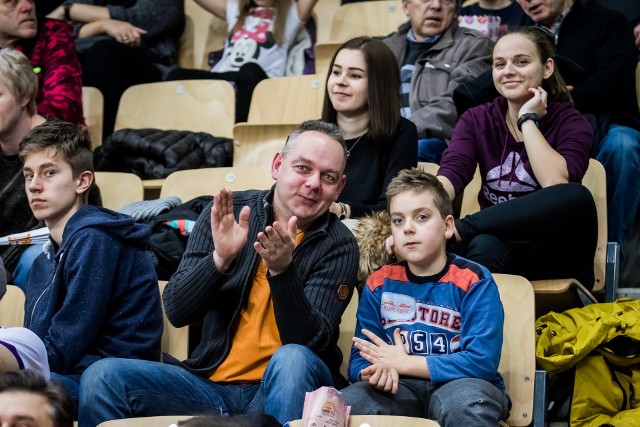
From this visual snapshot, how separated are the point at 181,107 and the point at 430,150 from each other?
3.61ft

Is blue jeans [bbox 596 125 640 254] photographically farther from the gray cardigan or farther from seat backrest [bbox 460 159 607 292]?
the gray cardigan

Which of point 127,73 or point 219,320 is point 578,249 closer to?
point 219,320

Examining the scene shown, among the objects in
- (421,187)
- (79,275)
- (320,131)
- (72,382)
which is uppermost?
Answer: (320,131)

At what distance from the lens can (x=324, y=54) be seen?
442 centimetres

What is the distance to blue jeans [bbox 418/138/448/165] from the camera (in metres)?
3.76

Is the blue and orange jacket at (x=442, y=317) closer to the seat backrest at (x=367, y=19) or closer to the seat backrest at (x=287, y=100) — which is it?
the seat backrest at (x=287, y=100)

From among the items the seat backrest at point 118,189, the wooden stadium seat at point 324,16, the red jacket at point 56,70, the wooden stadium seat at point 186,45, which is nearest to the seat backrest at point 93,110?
the red jacket at point 56,70

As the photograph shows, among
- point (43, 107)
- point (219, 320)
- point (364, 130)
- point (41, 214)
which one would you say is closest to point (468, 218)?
point (364, 130)

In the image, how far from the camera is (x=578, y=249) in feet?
9.93

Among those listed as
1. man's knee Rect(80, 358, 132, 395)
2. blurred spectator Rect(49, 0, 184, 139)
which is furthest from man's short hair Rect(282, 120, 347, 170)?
blurred spectator Rect(49, 0, 184, 139)

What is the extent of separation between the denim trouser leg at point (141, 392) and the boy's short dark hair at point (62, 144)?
0.67 m

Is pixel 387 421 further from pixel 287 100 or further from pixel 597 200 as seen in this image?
pixel 287 100

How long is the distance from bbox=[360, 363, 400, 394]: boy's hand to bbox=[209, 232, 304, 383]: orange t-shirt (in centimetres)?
25

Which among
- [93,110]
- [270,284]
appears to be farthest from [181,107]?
[270,284]
